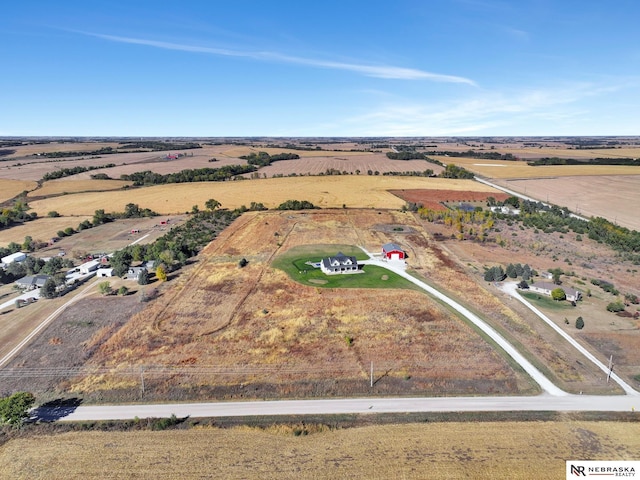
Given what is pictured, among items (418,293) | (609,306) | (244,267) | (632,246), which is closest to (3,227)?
(244,267)

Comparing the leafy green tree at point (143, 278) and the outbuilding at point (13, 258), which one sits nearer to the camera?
the leafy green tree at point (143, 278)

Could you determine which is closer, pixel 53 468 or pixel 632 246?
pixel 53 468

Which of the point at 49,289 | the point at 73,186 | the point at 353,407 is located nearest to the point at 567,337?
the point at 353,407

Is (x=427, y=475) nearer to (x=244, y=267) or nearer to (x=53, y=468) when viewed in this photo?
(x=53, y=468)

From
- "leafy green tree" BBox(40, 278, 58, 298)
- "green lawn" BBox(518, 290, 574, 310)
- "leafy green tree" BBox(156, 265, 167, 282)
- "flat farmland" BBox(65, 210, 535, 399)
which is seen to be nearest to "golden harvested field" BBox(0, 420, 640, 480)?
"flat farmland" BBox(65, 210, 535, 399)

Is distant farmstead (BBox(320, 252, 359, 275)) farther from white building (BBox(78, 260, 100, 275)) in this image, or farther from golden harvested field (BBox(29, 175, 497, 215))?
golden harvested field (BBox(29, 175, 497, 215))

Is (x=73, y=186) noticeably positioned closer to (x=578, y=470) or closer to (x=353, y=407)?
(x=353, y=407)

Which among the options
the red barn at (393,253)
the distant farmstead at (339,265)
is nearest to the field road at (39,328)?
the distant farmstead at (339,265)

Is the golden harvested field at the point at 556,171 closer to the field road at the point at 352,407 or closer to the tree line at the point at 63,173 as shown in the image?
the field road at the point at 352,407
